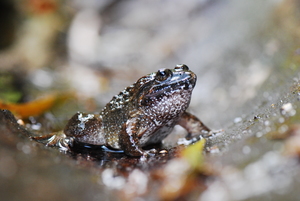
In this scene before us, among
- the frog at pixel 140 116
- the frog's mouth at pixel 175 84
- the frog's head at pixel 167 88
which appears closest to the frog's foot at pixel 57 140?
the frog at pixel 140 116

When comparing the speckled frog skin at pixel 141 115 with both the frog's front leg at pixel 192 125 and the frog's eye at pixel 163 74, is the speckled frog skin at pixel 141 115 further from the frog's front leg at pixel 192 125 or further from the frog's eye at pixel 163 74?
the frog's front leg at pixel 192 125

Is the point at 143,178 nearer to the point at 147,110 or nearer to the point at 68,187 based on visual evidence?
the point at 68,187

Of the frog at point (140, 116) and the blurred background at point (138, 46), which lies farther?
the blurred background at point (138, 46)

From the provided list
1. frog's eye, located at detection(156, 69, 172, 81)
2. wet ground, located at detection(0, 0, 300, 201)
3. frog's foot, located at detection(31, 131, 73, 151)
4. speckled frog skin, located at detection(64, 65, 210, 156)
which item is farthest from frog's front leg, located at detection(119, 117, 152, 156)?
frog's foot, located at detection(31, 131, 73, 151)

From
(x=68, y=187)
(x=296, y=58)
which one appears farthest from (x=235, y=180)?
(x=296, y=58)

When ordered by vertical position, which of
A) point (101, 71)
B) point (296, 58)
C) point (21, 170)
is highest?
point (101, 71)

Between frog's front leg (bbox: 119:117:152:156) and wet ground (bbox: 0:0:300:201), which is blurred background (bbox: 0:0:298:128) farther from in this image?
frog's front leg (bbox: 119:117:152:156)
